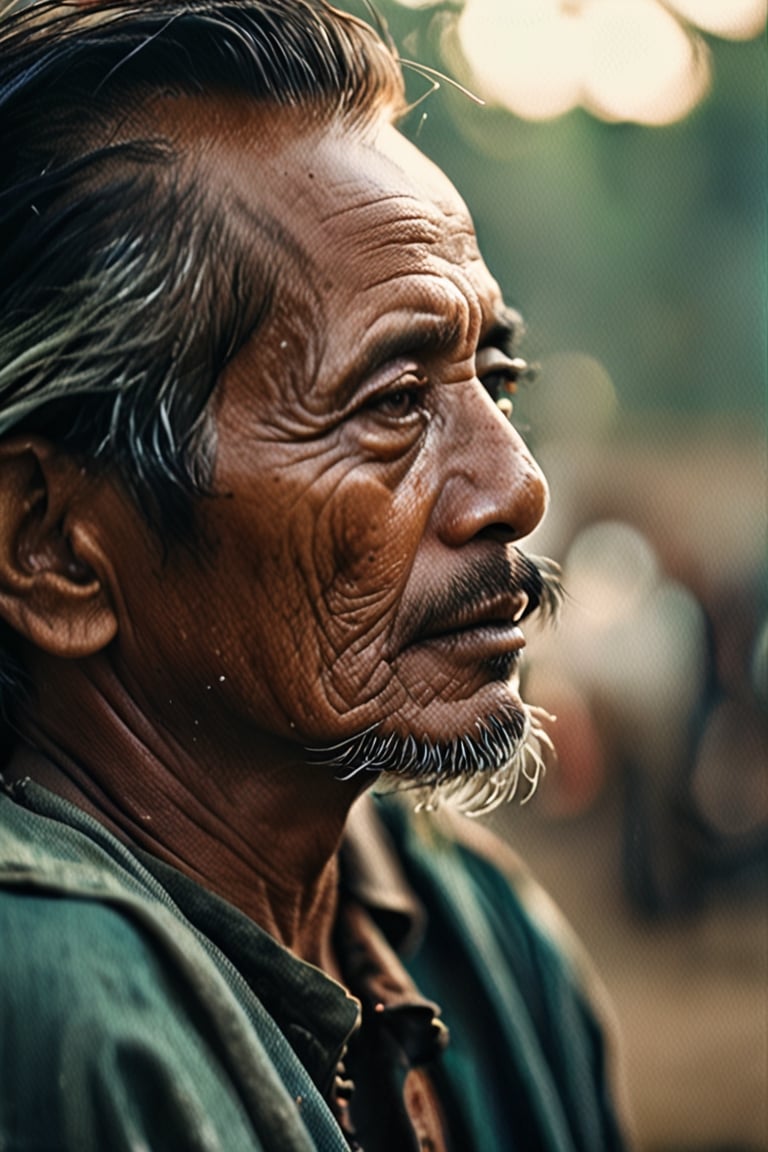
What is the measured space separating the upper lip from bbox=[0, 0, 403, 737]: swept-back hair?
362mm

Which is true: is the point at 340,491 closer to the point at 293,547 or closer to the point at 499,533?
the point at 293,547

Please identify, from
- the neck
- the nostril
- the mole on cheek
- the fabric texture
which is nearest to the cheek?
the mole on cheek

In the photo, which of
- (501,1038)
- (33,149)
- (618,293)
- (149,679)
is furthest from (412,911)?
(618,293)

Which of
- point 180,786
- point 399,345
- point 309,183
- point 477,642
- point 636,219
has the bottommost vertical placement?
point 636,219

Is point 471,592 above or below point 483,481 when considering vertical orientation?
below

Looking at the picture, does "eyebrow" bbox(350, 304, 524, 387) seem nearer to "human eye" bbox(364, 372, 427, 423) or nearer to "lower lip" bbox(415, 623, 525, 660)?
"human eye" bbox(364, 372, 427, 423)

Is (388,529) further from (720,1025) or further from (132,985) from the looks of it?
(720,1025)

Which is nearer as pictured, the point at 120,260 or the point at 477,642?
the point at 120,260

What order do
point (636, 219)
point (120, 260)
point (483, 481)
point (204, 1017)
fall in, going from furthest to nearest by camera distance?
point (636, 219) < point (483, 481) < point (120, 260) < point (204, 1017)

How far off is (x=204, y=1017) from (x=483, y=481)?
2.54 feet

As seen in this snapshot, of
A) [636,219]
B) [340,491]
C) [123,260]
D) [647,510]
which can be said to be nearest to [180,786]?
[340,491]

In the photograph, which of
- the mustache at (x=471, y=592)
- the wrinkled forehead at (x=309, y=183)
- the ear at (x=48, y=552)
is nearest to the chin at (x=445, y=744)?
the mustache at (x=471, y=592)

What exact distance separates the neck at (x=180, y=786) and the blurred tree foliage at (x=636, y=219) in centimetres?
994

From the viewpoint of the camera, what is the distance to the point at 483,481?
6.43 ft
